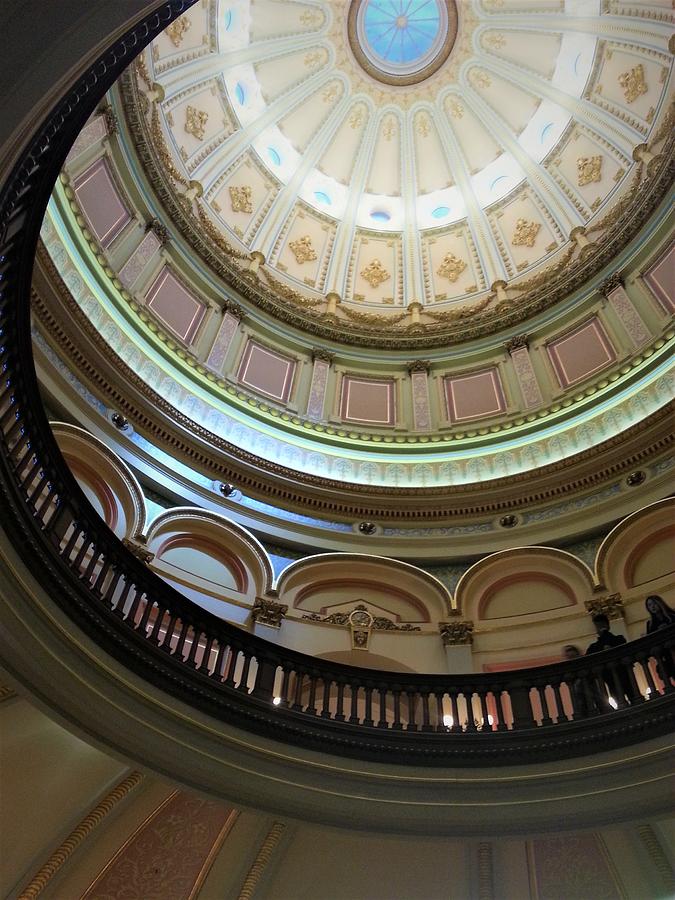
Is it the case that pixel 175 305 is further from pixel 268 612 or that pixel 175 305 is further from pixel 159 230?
pixel 268 612

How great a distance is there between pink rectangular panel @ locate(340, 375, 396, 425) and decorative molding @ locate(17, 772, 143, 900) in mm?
10967

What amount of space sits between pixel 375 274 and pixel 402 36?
7.82m

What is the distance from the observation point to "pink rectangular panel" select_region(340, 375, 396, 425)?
1800 centimetres

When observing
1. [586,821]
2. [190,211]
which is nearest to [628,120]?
[190,211]

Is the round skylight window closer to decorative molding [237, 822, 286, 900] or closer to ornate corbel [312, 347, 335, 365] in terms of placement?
ornate corbel [312, 347, 335, 365]

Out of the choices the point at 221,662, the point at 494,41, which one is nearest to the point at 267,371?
the point at 221,662

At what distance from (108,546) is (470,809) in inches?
193

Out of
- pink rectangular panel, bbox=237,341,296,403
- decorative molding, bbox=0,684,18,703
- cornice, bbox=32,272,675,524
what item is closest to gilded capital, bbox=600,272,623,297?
cornice, bbox=32,272,675,524

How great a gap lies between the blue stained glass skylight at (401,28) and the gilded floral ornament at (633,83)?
6.48 metres

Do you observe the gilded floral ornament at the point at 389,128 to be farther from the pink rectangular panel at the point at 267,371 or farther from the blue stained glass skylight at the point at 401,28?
the pink rectangular panel at the point at 267,371

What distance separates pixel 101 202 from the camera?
1566 centimetres

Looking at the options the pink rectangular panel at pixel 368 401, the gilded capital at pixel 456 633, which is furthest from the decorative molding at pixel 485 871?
the pink rectangular panel at pixel 368 401

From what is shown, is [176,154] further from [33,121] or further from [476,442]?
[33,121]

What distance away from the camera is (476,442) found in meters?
16.7
